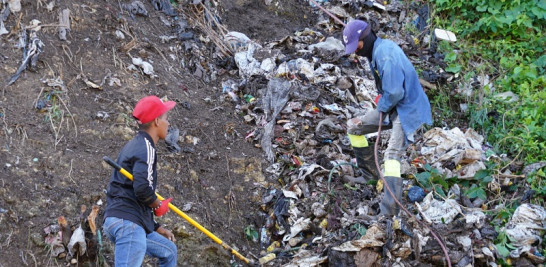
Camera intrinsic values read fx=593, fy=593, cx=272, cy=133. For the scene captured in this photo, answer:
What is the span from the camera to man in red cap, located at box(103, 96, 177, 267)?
388cm

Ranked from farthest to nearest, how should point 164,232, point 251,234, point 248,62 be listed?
1. point 248,62
2. point 251,234
3. point 164,232

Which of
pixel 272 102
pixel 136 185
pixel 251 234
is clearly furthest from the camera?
pixel 272 102

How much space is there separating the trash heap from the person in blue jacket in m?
0.45

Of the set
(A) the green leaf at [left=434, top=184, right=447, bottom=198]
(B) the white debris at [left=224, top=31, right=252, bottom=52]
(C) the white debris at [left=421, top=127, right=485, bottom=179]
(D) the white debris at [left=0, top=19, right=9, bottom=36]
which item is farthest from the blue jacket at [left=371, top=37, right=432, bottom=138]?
(D) the white debris at [left=0, top=19, right=9, bottom=36]

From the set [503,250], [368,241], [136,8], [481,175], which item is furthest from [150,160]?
[136,8]

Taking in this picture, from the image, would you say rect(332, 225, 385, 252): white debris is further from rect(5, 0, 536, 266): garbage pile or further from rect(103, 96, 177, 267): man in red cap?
rect(103, 96, 177, 267): man in red cap

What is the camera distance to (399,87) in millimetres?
5090

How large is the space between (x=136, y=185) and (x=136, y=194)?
74 mm

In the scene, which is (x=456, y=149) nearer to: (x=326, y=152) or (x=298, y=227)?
(x=326, y=152)

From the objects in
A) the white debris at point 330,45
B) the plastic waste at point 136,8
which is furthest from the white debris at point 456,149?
the plastic waste at point 136,8

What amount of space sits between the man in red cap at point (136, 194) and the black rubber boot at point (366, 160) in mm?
2474

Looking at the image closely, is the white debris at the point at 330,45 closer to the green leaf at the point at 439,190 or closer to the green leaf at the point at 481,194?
the green leaf at the point at 439,190

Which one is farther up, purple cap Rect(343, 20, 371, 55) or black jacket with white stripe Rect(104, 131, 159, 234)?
purple cap Rect(343, 20, 371, 55)

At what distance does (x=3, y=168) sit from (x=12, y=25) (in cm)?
188
